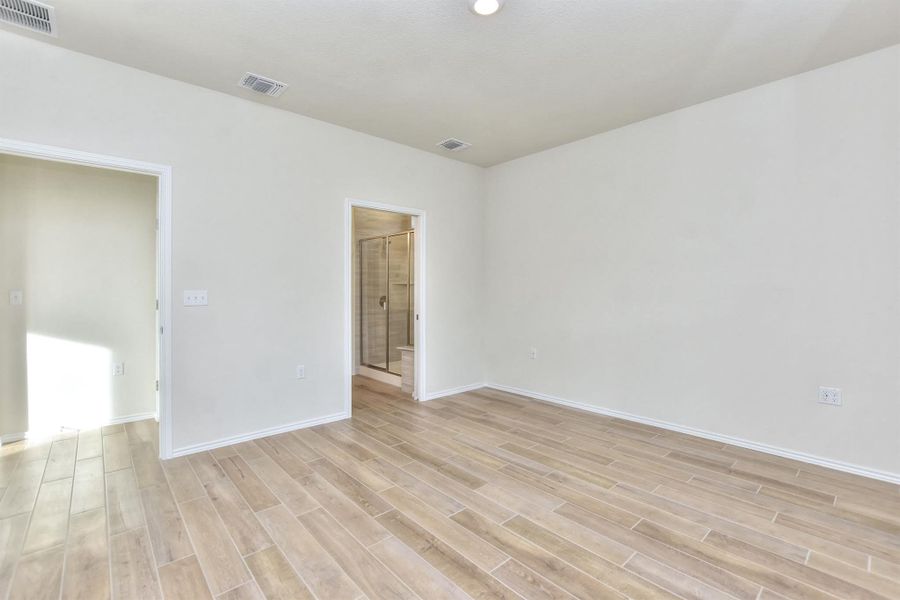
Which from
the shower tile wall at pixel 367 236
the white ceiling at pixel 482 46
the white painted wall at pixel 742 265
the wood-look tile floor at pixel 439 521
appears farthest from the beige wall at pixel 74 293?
the white painted wall at pixel 742 265

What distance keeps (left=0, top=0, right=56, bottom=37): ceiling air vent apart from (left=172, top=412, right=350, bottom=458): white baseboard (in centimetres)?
273

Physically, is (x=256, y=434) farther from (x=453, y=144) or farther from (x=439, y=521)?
(x=453, y=144)

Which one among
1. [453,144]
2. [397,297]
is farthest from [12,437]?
[453,144]

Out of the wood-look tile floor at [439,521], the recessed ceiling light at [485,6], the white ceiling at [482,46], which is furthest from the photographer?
the white ceiling at [482,46]

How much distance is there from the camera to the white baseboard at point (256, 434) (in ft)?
9.94

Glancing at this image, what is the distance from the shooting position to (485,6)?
2.14m

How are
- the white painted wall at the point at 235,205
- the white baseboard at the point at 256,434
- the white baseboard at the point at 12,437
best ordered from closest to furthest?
the white painted wall at the point at 235,205 → the white baseboard at the point at 256,434 → the white baseboard at the point at 12,437

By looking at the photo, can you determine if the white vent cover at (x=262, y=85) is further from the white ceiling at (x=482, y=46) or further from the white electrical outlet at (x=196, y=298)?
the white electrical outlet at (x=196, y=298)

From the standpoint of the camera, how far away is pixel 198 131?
3066 mm

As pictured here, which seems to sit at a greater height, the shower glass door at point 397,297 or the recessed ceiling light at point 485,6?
the recessed ceiling light at point 485,6

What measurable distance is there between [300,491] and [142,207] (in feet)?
10.4

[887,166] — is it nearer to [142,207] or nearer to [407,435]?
[407,435]

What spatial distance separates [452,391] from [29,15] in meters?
4.33

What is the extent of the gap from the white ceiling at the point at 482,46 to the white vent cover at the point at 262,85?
0.08m
